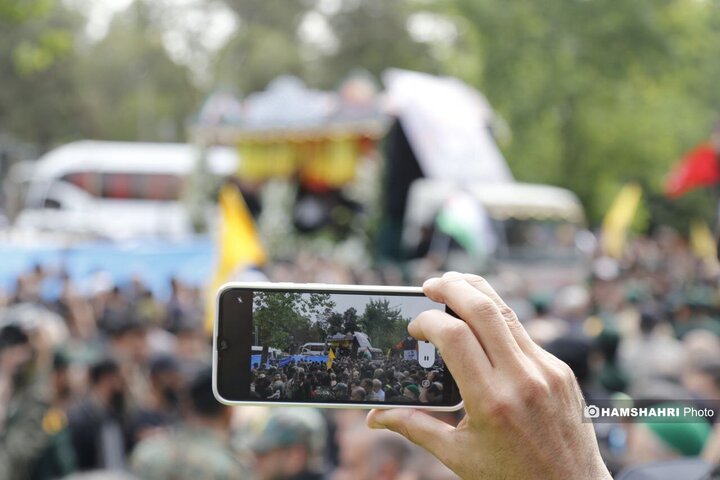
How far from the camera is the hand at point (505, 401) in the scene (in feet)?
3.71

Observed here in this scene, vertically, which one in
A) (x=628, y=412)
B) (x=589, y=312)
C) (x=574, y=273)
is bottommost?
(x=574, y=273)

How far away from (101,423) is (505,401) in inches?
144

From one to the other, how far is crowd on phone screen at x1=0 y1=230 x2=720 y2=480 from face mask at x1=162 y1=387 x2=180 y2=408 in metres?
0.01

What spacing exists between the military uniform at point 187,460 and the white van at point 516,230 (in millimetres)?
11213

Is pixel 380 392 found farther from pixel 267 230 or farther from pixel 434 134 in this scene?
pixel 267 230

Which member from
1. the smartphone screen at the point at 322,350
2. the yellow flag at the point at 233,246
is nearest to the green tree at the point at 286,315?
the smartphone screen at the point at 322,350

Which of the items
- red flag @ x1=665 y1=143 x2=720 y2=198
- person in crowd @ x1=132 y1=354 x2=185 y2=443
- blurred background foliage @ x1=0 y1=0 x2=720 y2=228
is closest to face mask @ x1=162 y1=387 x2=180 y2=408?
person in crowd @ x1=132 y1=354 x2=185 y2=443

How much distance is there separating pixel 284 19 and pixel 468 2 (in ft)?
96.7

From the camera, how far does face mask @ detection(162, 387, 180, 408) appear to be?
15.9 ft

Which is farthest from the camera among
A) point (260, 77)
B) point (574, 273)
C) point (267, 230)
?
point (260, 77)

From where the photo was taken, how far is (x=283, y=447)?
3.41 metres

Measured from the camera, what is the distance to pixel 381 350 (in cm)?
139

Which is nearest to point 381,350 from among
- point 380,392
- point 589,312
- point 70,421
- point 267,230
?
point 380,392

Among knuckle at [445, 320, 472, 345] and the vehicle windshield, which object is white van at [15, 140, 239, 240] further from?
knuckle at [445, 320, 472, 345]
